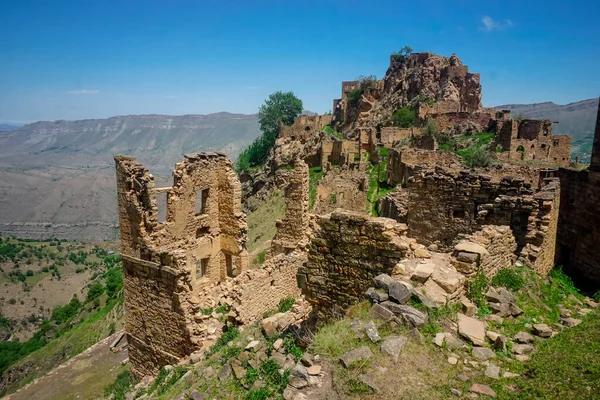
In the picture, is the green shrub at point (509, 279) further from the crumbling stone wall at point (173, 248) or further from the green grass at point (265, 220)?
the green grass at point (265, 220)

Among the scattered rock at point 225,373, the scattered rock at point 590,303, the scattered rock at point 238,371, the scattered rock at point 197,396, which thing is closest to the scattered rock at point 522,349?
the scattered rock at point 238,371

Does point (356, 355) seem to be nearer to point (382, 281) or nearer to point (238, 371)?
point (382, 281)

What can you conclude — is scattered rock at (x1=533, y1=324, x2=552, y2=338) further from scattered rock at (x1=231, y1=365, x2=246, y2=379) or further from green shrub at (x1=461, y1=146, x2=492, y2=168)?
green shrub at (x1=461, y1=146, x2=492, y2=168)

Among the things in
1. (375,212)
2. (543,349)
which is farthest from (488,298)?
(375,212)

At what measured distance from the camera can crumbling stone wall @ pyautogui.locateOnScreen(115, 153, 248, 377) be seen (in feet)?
32.9

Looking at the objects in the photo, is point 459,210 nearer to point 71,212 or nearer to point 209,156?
point 209,156

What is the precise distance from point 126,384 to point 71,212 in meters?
189

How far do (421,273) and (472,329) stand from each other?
3.37ft

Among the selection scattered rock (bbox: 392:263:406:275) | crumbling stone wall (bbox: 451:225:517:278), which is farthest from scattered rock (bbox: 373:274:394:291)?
crumbling stone wall (bbox: 451:225:517:278)

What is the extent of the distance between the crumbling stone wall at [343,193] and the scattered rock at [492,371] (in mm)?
22747

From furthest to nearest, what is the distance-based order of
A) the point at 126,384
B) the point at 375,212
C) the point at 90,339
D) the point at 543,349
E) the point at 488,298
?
the point at 375,212
the point at 90,339
the point at 126,384
the point at 488,298
the point at 543,349

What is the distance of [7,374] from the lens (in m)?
32.1

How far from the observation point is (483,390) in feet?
12.5

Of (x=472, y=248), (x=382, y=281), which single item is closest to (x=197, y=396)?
(x=382, y=281)
